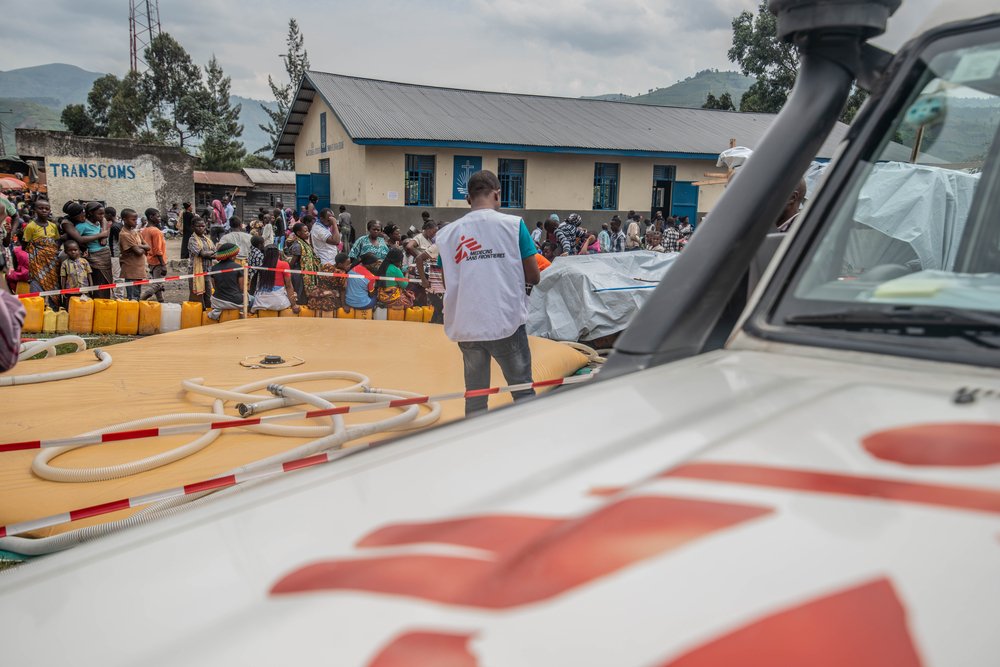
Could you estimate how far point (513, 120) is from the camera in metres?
26.1

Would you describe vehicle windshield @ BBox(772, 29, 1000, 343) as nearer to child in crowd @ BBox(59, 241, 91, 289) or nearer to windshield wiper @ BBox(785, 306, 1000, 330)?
windshield wiper @ BBox(785, 306, 1000, 330)

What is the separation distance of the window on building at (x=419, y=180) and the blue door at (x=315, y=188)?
4.57 m

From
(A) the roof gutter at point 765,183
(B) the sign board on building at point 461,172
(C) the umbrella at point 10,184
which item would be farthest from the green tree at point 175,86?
(A) the roof gutter at point 765,183

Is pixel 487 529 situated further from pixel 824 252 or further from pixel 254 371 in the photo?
pixel 254 371

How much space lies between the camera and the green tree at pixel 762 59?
44.0 metres

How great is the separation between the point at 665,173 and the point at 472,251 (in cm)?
2455

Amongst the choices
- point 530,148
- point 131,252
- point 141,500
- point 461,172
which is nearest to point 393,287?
point 131,252

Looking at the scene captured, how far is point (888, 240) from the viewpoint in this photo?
287 cm

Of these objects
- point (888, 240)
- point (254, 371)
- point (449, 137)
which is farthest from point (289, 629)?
point (449, 137)

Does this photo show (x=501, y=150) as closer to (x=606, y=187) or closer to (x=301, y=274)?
(x=606, y=187)

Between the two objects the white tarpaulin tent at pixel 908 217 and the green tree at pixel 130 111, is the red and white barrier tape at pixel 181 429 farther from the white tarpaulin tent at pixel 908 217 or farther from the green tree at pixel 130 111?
the green tree at pixel 130 111

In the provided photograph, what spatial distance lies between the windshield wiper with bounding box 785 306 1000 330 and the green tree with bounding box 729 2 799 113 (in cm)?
4654

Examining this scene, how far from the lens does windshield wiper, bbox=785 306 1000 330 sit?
1.61 m

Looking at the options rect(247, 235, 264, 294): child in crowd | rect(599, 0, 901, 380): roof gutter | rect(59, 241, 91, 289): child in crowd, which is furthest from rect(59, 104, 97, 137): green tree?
rect(599, 0, 901, 380): roof gutter
